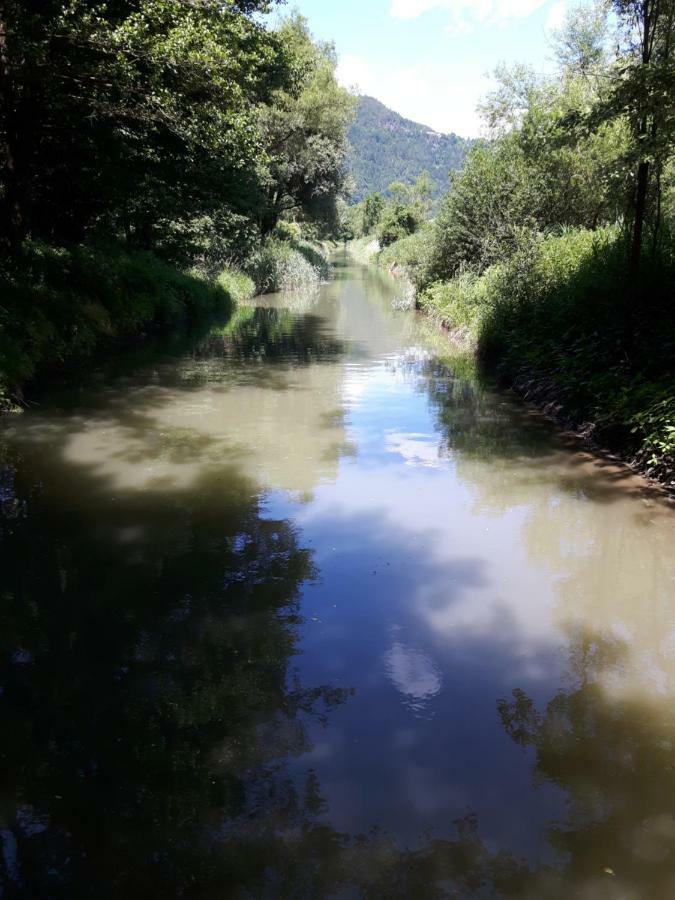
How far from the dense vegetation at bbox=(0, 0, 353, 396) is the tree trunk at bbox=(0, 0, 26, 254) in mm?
35

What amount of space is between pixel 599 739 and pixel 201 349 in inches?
594

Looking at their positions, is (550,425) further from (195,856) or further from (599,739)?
(195,856)

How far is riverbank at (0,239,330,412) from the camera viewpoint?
12.1 meters

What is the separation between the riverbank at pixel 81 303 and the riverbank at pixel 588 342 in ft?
27.9

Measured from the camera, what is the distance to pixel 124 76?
37.7 ft

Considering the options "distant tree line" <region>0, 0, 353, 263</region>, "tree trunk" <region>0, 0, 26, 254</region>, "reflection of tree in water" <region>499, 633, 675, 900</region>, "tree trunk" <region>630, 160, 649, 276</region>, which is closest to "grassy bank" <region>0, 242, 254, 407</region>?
"tree trunk" <region>0, 0, 26, 254</region>

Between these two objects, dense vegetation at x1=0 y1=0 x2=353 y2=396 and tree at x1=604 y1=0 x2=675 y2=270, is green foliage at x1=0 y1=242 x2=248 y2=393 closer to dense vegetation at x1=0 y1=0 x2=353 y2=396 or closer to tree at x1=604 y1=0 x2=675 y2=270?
dense vegetation at x1=0 y1=0 x2=353 y2=396

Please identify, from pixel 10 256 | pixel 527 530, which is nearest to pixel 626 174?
pixel 527 530

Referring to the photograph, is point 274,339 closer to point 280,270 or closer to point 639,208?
point 639,208

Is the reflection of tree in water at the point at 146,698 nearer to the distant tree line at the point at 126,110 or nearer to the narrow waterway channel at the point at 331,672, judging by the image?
the narrow waterway channel at the point at 331,672

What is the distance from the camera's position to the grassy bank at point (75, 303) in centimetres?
1208

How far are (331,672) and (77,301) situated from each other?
1318 cm

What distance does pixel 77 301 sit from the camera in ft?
50.4

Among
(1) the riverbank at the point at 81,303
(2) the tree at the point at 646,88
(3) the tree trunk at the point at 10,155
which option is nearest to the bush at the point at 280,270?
(1) the riverbank at the point at 81,303
